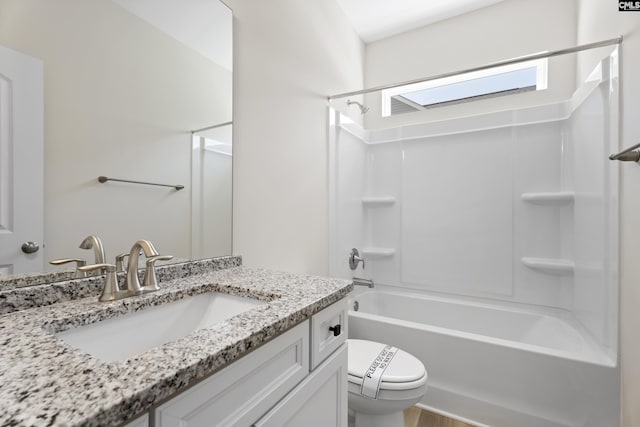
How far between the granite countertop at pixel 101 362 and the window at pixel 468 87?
2357mm

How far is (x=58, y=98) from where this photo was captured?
2.65ft

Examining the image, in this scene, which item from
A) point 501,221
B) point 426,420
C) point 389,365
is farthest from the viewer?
point 501,221

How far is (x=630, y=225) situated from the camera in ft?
4.28

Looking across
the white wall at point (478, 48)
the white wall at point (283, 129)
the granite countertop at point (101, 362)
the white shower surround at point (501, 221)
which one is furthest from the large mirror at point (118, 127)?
the white wall at point (478, 48)

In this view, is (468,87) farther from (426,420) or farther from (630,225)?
(426,420)

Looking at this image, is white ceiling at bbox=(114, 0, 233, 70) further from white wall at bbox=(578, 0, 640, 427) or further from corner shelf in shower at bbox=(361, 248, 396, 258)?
corner shelf in shower at bbox=(361, 248, 396, 258)

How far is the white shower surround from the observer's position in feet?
4.86

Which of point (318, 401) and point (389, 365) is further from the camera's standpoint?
point (389, 365)

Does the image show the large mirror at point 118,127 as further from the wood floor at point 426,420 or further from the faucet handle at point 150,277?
the wood floor at point 426,420

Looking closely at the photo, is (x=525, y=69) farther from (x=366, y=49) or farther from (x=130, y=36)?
(x=130, y=36)

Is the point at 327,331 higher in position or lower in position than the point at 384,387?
higher

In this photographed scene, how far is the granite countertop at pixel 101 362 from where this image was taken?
36cm

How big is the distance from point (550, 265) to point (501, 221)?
42cm

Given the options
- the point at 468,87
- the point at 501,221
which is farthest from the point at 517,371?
the point at 468,87
